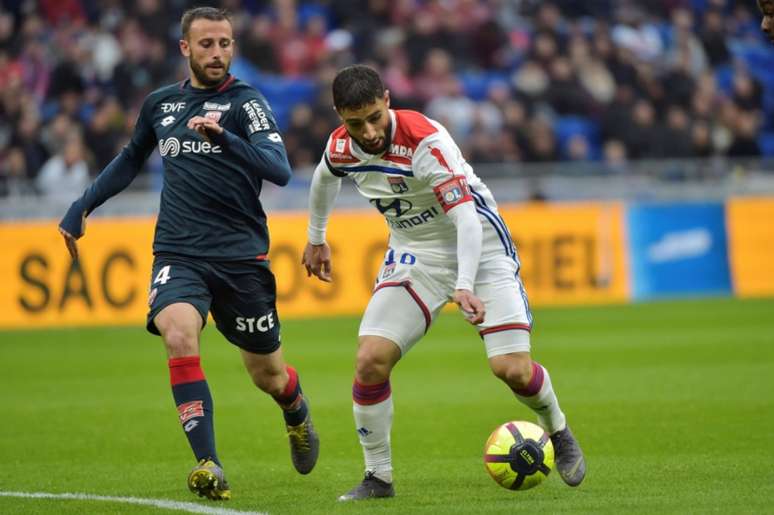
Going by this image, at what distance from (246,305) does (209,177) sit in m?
0.72

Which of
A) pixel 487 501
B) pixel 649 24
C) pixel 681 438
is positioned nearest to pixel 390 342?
pixel 487 501

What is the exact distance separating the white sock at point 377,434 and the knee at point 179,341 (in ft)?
2.98

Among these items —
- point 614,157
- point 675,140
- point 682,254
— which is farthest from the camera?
point 675,140

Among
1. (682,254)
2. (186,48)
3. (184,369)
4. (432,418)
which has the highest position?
(186,48)

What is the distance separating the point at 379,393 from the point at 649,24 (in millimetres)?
19975

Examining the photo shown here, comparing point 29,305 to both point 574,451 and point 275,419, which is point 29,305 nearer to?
point 275,419

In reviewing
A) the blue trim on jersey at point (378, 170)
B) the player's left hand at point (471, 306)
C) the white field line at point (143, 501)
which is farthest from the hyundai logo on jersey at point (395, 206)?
the white field line at point (143, 501)

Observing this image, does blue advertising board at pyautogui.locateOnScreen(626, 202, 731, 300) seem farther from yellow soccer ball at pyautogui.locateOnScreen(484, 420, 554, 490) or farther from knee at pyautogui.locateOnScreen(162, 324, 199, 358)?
knee at pyautogui.locateOnScreen(162, 324, 199, 358)

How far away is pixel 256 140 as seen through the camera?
7.11 m

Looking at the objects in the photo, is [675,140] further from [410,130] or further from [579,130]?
[410,130]

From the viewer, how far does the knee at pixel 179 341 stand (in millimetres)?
6832

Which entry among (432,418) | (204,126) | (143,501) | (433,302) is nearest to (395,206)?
(433,302)

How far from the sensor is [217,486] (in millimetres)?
6621

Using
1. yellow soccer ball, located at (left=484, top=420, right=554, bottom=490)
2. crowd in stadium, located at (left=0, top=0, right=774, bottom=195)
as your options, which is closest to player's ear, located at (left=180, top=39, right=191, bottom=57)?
yellow soccer ball, located at (left=484, top=420, right=554, bottom=490)
